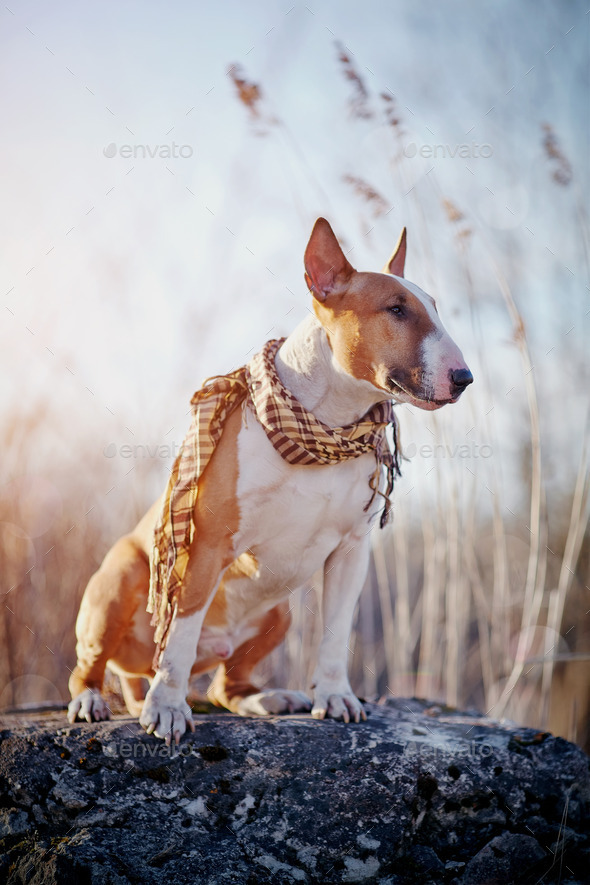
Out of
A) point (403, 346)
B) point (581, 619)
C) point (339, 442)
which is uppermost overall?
point (403, 346)

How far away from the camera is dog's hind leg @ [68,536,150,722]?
2574 mm

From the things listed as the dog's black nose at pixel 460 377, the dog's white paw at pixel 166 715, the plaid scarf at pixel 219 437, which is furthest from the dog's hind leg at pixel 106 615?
the dog's black nose at pixel 460 377

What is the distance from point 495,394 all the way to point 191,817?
8.98 ft

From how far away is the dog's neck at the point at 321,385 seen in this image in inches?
95.0

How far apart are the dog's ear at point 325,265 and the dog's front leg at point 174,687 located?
1.16 meters

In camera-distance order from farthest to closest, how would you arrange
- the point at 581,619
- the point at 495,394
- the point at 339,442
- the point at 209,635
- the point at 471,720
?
the point at 581,619
the point at 495,394
the point at 471,720
the point at 209,635
the point at 339,442

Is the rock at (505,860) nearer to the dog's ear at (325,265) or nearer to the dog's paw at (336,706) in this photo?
the dog's paw at (336,706)

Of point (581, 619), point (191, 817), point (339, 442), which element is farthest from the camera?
point (581, 619)

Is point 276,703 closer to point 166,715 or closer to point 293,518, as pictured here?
point 166,715

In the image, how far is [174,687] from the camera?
7.50 feet

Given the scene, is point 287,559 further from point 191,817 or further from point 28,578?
point 28,578

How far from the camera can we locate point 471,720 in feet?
9.65

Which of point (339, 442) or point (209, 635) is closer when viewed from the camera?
point (339, 442)

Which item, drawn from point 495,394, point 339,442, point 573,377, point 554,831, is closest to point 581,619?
point 573,377
